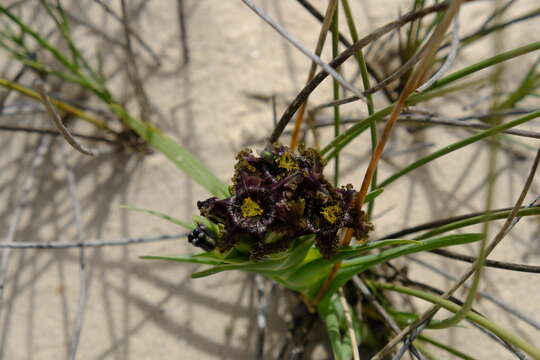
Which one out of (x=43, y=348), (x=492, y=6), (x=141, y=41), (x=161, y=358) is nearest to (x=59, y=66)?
(x=141, y=41)

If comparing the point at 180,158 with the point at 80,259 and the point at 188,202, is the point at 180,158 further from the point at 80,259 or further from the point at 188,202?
the point at 80,259

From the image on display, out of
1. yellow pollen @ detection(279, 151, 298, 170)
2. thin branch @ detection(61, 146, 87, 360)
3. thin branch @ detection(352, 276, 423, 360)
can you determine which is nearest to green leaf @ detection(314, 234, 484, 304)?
thin branch @ detection(352, 276, 423, 360)

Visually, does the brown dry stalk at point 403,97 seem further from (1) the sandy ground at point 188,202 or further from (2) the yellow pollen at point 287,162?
(1) the sandy ground at point 188,202

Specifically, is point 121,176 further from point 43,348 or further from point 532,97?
point 532,97

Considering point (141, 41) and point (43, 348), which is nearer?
point (43, 348)

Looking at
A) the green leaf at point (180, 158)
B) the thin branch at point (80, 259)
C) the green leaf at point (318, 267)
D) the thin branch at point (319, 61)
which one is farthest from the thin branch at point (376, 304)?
the thin branch at point (80, 259)
